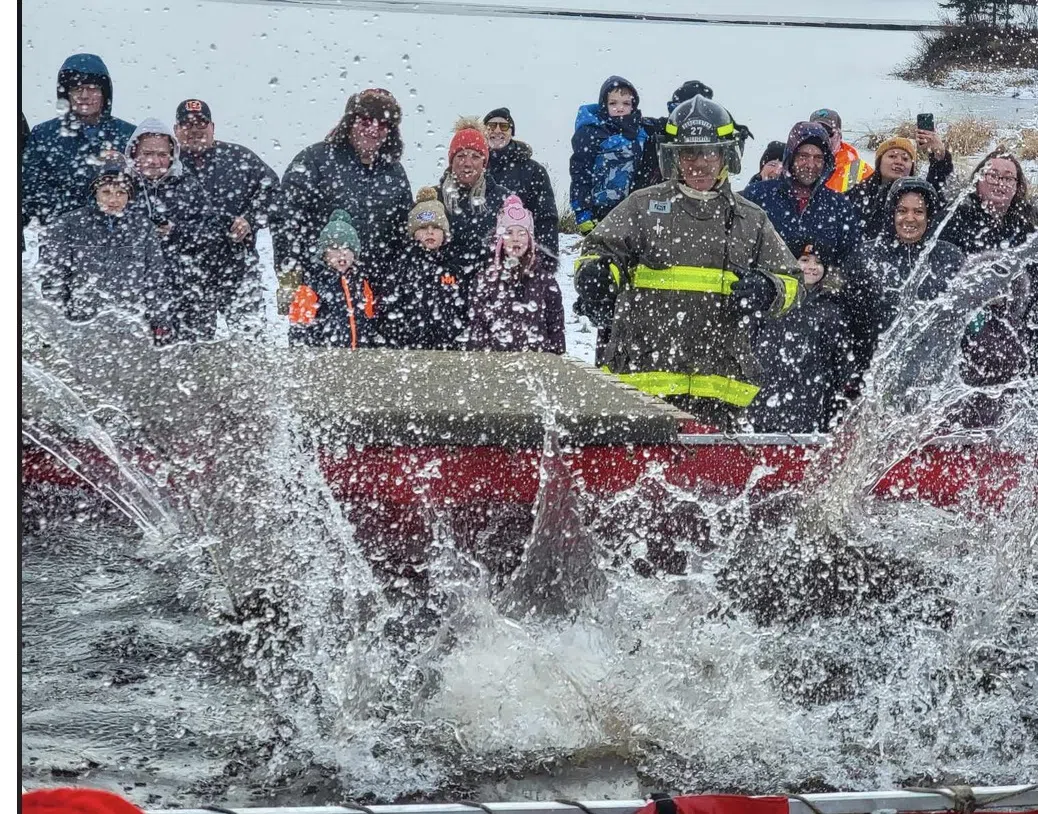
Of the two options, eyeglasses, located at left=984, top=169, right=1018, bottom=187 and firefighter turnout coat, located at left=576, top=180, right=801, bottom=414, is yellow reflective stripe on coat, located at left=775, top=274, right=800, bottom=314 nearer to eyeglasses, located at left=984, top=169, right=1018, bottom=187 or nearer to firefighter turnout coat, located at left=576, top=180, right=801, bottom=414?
firefighter turnout coat, located at left=576, top=180, right=801, bottom=414

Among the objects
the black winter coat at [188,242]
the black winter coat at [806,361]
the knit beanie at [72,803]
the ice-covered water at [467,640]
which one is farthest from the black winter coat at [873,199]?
the knit beanie at [72,803]

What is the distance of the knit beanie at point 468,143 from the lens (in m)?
4.64

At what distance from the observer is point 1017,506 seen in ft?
12.3

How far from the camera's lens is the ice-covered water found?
2533 millimetres

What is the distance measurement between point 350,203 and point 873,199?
7.03ft

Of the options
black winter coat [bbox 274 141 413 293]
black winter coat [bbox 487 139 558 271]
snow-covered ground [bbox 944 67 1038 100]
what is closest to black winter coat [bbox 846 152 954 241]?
black winter coat [bbox 487 139 558 271]

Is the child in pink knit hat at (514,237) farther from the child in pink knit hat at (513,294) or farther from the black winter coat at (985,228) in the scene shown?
the black winter coat at (985,228)

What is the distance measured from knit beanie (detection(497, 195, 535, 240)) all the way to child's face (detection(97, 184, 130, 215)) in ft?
4.60

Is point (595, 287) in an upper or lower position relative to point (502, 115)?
lower

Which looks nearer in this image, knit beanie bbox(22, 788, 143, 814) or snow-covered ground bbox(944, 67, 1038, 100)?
Result: knit beanie bbox(22, 788, 143, 814)

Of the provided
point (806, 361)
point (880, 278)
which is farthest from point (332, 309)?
point (880, 278)

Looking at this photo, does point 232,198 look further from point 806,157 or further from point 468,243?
point 806,157

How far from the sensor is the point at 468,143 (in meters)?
4.64

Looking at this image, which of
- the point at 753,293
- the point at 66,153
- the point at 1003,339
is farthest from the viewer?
the point at 1003,339
